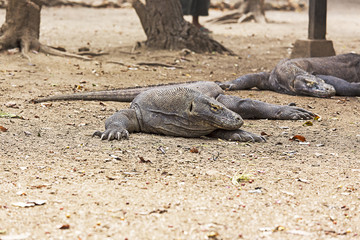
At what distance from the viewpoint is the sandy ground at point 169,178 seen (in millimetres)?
2676

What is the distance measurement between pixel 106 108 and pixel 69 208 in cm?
287

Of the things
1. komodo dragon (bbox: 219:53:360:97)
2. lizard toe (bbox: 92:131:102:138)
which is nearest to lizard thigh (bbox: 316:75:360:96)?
komodo dragon (bbox: 219:53:360:97)

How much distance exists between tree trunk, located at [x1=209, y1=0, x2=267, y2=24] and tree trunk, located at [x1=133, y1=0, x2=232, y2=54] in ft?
18.6

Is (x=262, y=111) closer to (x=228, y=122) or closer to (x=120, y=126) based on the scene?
(x=228, y=122)

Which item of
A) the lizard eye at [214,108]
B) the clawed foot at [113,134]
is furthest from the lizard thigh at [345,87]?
the clawed foot at [113,134]

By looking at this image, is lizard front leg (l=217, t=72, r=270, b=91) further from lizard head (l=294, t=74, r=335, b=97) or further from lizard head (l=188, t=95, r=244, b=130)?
lizard head (l=188, t=95, r=244, b=130)

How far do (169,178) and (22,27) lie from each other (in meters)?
5.75

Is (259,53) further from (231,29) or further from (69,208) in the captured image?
(69,208)

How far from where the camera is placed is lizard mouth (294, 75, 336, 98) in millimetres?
6773

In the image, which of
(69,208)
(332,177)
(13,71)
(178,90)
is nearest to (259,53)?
(13,71)

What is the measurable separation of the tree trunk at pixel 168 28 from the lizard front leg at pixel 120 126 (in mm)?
5356

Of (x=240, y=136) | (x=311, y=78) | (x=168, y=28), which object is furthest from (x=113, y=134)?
(x=168, y=28)

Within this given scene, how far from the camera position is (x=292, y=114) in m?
5.40

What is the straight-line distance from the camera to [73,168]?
3.55m
